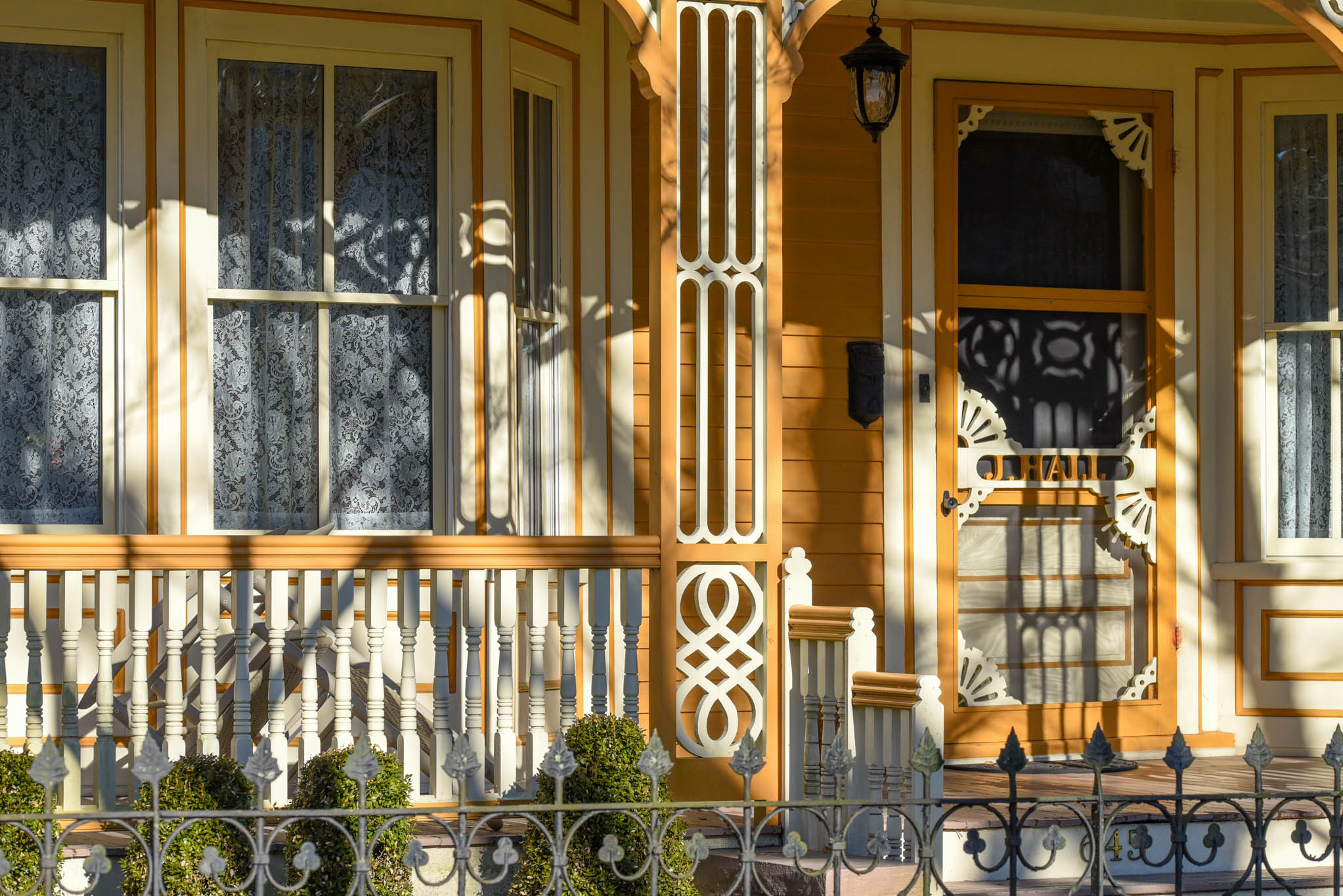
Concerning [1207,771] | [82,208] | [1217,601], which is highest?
[82,208]

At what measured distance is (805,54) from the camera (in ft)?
23.0

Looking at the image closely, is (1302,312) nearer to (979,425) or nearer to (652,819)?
(979,425)

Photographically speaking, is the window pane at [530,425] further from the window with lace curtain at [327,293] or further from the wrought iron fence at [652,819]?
the wrought iron fence at [652,819]

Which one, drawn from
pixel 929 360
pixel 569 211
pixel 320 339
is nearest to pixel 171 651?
pixel 320 339

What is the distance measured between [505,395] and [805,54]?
2.27 metres

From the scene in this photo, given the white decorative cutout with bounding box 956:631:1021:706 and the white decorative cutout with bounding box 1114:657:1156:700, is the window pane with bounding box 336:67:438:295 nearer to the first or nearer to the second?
the white decorative cutout with bounding box 956:631:1021:706

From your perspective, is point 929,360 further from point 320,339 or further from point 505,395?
point 320,339

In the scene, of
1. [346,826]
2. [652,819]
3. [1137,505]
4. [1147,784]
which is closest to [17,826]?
[346,826]

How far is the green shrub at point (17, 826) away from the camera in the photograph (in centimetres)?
437

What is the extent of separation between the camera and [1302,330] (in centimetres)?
727

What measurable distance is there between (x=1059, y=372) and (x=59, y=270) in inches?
182

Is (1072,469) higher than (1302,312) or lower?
lower

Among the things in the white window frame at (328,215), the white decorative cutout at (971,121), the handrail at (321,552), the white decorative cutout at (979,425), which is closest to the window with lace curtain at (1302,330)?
the white decorative cutout at (979,425)

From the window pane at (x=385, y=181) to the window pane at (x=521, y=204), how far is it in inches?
14.7
